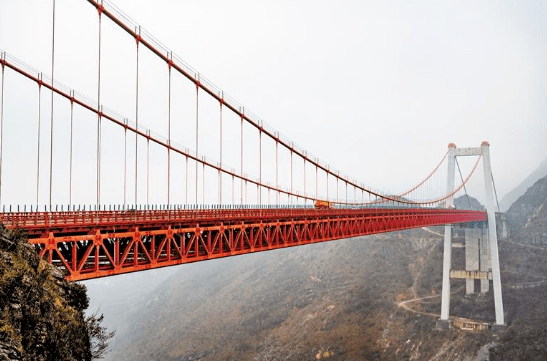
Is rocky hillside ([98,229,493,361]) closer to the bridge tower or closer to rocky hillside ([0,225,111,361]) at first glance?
the bridge tower

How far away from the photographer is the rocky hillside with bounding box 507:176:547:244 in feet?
287

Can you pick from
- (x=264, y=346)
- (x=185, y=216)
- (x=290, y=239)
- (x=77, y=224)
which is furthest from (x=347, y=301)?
(x=77, y=224)

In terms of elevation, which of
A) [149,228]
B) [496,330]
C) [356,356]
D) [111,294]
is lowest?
[111,294]

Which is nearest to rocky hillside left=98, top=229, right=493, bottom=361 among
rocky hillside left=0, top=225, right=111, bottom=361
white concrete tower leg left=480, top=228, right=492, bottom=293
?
white concrete tower leg left=480, top=228, right=492, bottom=293

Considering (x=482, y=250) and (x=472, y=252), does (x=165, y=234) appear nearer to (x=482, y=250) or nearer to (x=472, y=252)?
(x=472, y=252)

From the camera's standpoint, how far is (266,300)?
295 feet

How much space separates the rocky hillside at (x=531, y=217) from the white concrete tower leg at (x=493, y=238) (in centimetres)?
2860

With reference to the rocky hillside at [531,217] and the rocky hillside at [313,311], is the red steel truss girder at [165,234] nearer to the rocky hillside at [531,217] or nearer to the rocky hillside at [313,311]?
the rocky hillside at [313,311]

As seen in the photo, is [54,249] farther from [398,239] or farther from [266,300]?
[398,239]

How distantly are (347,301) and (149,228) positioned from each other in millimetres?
62583

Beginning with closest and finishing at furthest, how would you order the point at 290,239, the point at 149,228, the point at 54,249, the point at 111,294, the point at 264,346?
the point at 54,249
the point at 149,228
the point at 290,239
the point at 264,346
the point at 111,294

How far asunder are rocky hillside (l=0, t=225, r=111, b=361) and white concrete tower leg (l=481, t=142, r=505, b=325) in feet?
173

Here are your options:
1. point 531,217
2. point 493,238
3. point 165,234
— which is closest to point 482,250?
point 493,238

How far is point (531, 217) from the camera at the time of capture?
319 ft
